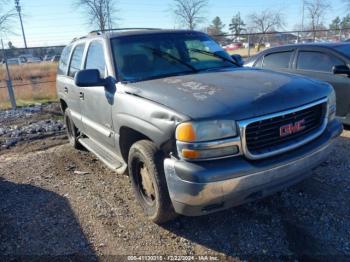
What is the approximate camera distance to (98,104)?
4.01 meters

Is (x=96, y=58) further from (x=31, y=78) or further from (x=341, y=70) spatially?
(x=31, y=78)

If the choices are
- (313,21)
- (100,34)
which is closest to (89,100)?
(100,34)

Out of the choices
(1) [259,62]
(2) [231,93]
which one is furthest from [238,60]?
(1) [259,62]

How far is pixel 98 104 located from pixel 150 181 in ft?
4.32

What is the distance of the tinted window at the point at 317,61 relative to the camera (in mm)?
5854

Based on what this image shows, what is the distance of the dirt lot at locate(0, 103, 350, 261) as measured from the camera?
9.73 feet

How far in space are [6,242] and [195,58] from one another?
2.87 metres

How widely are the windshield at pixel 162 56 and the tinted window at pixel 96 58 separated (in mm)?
242

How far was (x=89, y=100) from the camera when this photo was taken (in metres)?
4.31

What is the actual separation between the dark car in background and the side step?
13.0ft

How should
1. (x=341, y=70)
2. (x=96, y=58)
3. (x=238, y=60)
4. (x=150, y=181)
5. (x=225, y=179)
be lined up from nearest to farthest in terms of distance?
(x=225, y=179) → (x=150, y=181) → (x=96, y=58) → (x=238, y=60) → (x=341, y=70)

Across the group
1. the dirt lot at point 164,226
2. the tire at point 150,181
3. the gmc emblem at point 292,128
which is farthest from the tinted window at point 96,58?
the gmc emblem at point 292,128

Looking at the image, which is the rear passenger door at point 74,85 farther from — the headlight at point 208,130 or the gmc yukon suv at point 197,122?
the headlight at point 208,130

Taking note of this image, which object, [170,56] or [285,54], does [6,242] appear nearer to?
[170,56]
